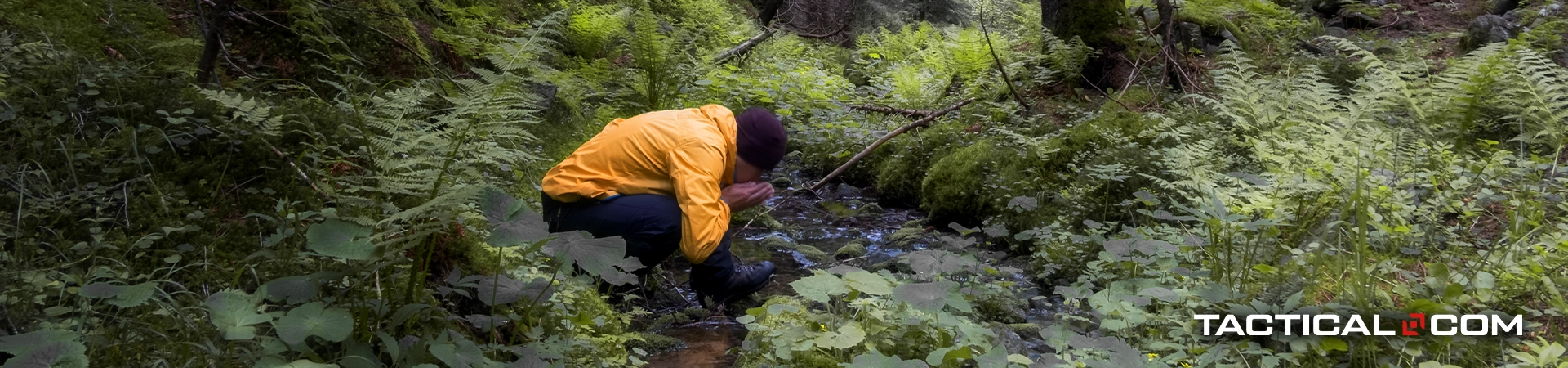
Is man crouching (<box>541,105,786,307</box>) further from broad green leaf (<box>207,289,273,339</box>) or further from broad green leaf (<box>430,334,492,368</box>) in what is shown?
broad green leaf (<box>207,289,273,339</box>)

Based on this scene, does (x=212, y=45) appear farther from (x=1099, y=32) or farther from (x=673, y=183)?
(x=1099, y=32)

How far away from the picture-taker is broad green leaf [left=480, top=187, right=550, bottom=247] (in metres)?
1.70

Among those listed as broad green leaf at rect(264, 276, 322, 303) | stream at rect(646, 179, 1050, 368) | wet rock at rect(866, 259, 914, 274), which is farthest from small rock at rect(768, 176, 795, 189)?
broad green leaf at rect(264, 276, 322, 303)

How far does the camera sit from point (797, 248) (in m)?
4.00

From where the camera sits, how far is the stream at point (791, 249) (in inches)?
124

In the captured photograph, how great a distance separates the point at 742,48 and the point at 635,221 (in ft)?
16.2

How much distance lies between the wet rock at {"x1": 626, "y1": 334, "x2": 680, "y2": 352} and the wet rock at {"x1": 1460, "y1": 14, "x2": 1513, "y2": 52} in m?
6.17

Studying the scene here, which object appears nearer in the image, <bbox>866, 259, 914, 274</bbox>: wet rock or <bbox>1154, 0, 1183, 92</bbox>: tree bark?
<bbox>866, 259, 914, 274</bbox>: wet rock

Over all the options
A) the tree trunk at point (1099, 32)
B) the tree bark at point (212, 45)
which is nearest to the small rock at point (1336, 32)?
the tree trunk at point (1099, 32)

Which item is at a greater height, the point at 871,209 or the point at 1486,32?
the point at 1486,32

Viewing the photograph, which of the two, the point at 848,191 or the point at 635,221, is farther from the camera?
the point at 848,191

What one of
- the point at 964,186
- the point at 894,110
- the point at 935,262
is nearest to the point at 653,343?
the point at 935,262

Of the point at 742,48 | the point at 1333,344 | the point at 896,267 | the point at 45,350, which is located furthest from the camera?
the point at 742,48

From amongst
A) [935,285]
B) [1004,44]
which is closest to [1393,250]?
[935,285]
